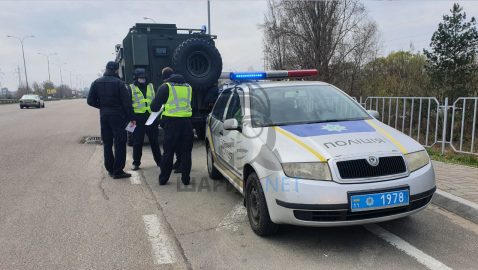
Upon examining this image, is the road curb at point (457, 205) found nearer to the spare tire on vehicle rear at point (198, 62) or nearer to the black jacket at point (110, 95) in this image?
the black jacket at point (110, 95)

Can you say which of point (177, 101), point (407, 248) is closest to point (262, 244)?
point (407, 248)

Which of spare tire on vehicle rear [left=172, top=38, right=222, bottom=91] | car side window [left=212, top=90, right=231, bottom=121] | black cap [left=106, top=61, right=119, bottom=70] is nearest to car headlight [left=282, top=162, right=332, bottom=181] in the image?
car side window [left=212, top=90, right=231, bottom=121]

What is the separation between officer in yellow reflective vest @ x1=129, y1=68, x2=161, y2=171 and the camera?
275 inches

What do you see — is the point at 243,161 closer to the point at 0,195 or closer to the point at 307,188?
the point at 307,188

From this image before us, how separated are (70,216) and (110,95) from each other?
2.44 meters

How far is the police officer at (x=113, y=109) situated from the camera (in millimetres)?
6359

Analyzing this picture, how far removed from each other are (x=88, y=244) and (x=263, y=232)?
1.71 meters

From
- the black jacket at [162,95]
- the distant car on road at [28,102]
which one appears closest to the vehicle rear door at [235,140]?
the black jacket at [162,95]

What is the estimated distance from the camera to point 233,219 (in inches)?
175

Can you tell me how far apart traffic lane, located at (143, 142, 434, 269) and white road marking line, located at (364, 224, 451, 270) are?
67 millimetres

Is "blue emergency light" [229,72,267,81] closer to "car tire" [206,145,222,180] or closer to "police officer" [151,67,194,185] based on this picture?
"police officer" [151,67,194,185]

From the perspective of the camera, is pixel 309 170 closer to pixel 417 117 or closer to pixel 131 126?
pixel 131 126

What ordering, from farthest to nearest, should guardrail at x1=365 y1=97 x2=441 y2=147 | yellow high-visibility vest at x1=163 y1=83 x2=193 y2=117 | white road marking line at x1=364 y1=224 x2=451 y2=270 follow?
guardrail at x1=365 y1=97 x2=441 y2=147 < yellow high-visibility vest at x1=163 y1=83 x2=193 y2=117 < white road marking line at x1=364 y1=224 x2=451 y2=270

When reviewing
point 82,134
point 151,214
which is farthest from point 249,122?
point 82,134
